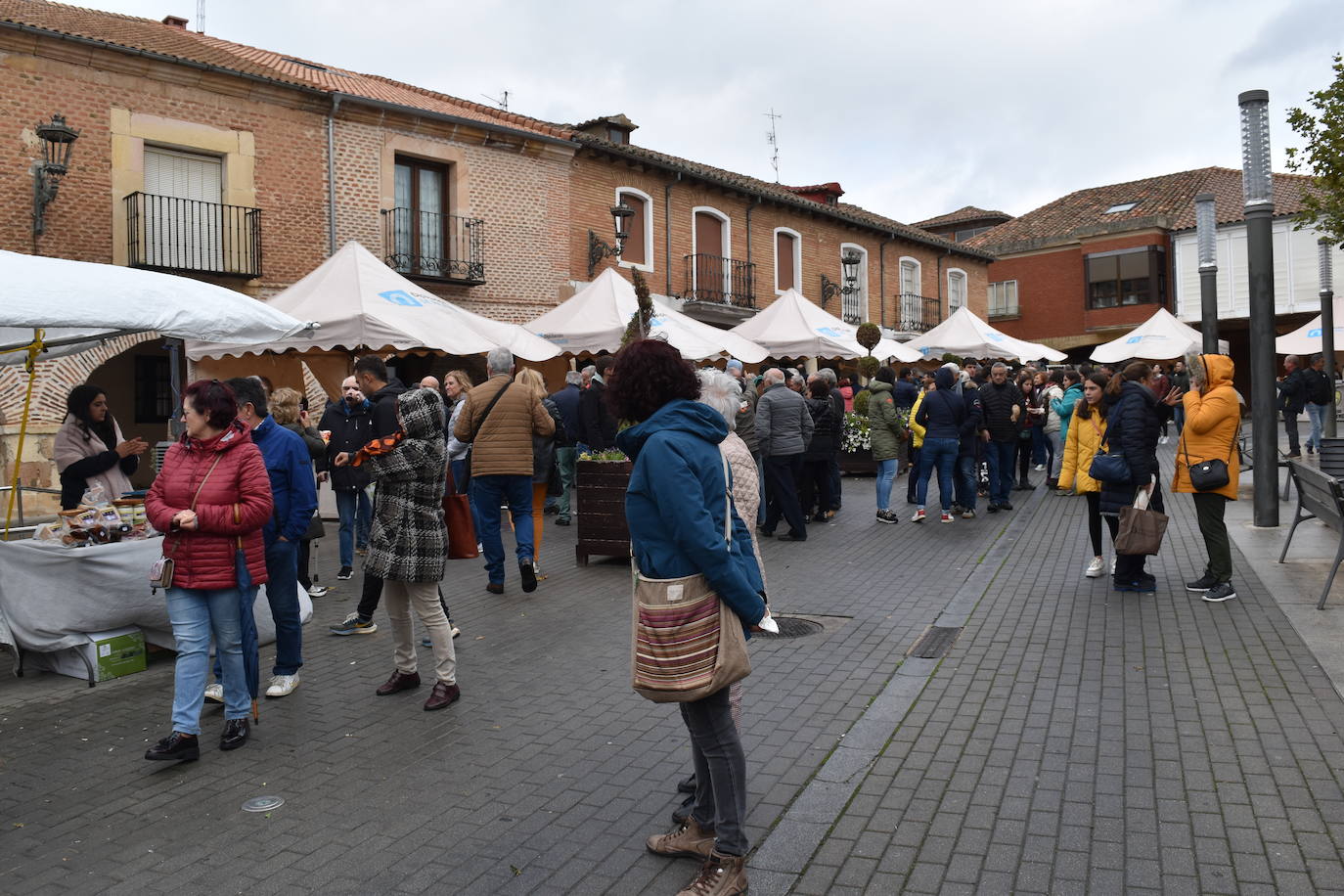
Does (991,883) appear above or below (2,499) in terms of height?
below

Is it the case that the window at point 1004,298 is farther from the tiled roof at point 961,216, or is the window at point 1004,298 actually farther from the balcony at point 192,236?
the balcony at point 192,236

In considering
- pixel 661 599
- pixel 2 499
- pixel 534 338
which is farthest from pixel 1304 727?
pixel 2 499

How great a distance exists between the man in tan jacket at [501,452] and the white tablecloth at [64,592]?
2431 millimetres

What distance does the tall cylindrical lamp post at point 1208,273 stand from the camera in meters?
15.7

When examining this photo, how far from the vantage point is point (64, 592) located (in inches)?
228

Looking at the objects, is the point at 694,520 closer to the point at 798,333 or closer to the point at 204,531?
the point at 204,531

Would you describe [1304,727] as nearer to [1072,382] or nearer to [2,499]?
[1072,382]

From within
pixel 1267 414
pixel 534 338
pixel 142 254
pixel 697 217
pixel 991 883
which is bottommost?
pixel 991 883

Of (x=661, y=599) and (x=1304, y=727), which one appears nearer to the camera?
(x=661, y=599)

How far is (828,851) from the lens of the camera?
11.5 ft

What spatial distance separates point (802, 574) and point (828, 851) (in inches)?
205

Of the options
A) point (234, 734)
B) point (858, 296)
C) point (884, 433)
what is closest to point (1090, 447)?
point (884, 433)

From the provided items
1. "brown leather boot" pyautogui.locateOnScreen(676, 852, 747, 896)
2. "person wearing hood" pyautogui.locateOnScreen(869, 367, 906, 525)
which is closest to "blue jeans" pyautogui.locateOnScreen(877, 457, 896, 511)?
"person wearing hood" pyautogui.locateOnScreen(869, 367, 906, 525)

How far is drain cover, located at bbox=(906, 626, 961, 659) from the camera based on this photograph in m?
6.00
